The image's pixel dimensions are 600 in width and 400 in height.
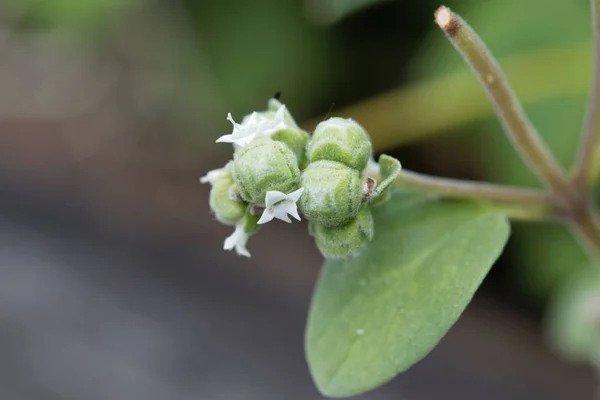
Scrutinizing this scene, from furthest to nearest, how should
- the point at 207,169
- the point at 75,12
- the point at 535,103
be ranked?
the point at 207,169 < the point at 75,12 < the point at 535,103

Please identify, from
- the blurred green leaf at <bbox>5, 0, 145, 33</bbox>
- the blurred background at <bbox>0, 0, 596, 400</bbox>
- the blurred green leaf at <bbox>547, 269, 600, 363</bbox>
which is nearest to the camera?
the blurred green leaf at <bbox>547, 269, 600, 363</bbox>

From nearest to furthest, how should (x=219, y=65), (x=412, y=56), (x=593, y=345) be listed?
(x=593, y=345) → (x=412, y=56) → (x=219, y=65)

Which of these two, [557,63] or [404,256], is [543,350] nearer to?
[557,63]

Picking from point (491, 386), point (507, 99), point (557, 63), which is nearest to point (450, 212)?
point (507, 99)

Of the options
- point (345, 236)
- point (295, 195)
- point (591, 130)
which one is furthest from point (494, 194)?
point (295, 195)

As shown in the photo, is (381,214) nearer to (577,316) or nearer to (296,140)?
(296,140)

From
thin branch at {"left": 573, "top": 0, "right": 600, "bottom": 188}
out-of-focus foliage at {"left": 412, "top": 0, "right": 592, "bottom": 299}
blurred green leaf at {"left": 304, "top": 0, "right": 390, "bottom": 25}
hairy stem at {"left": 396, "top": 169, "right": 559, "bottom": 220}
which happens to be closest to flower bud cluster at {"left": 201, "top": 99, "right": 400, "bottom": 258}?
hairy stem at {"left": 396, "top": 169, "right": 559, "bottom": 220}

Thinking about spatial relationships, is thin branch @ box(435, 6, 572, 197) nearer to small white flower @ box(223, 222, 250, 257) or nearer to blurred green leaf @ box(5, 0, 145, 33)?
small white flower @ box(223, 222, 250, 257)
